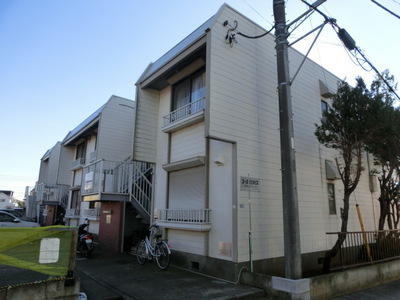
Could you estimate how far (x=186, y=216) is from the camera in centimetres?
890

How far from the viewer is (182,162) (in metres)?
9.19

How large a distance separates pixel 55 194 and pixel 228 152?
16553 millimetres

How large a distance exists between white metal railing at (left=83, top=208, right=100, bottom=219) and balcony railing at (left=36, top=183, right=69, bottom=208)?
5.52 m

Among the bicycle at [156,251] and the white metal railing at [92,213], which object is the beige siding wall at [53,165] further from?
the bicycle at [156,251]

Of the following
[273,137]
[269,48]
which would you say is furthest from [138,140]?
[269,48]

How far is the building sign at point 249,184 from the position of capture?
25.0ft

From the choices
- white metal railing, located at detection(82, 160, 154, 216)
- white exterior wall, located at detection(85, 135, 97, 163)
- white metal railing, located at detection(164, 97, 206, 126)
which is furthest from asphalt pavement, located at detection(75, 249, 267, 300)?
white exterior wall, located at detection(85, 135, 97, 163)

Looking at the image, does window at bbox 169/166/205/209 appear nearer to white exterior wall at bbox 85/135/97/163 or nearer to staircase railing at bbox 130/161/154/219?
staircase railing at bbox 130/161/154/219

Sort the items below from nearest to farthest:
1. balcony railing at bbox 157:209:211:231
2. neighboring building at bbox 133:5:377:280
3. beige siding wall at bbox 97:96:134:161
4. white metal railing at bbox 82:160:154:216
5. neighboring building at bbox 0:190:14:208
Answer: neighboring building at bbox 133:5:377:280, balcony railing at bbox 157:209:211:231, white metal railing at bbox 82:160:154:216, beige siding wall at bbox 97:96:134:161, neighboring building at bbox 0:190:14:208

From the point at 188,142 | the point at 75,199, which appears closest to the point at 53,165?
the point at 75,199

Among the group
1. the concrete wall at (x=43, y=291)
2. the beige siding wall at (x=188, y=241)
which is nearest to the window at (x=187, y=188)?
the beige siding wall at (x=188, y=241)

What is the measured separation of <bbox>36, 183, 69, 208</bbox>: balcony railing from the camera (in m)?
19.9

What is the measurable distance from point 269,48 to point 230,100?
319cm

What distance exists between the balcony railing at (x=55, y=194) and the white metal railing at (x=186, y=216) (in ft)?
41.9
